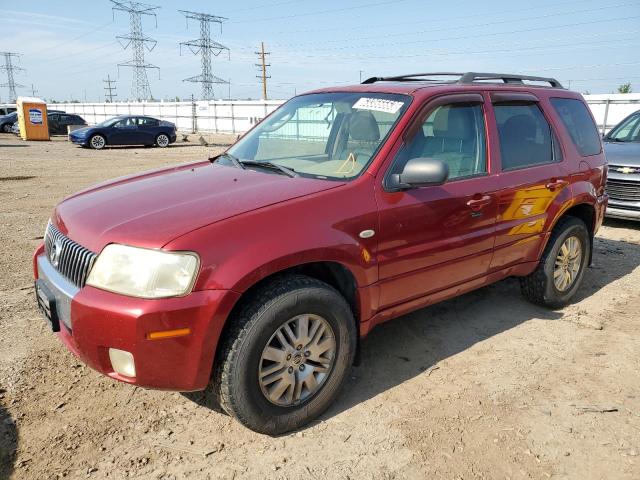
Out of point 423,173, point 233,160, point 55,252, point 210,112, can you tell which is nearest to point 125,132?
point 210,112

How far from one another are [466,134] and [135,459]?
286 cm

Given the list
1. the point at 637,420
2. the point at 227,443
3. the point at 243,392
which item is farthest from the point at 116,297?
the point at 637,420

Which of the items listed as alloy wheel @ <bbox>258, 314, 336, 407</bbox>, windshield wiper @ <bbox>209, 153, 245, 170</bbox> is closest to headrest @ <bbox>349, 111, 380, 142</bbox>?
windshield wiper @ <bbox>209, 153, 245, 170</bbox>

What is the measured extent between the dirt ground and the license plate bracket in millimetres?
564

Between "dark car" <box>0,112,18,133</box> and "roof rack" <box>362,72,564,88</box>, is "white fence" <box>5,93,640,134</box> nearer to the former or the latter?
"dark car" <box>0,112,18,133</box>

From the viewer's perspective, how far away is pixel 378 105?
3.38 m

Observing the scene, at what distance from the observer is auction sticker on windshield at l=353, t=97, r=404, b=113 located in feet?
10.8

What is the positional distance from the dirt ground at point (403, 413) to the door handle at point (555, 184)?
3.67 feet

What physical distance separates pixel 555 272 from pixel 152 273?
349 centimetres

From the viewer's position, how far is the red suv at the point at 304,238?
2.36 meters

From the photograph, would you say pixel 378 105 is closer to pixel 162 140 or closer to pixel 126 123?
pixel 126 123

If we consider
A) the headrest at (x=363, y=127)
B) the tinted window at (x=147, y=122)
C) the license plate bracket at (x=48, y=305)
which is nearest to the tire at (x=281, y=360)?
the license plate bracket at (x=48, y=305)

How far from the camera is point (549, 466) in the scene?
2.56m

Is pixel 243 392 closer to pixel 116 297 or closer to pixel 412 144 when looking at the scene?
pixel 116 297
